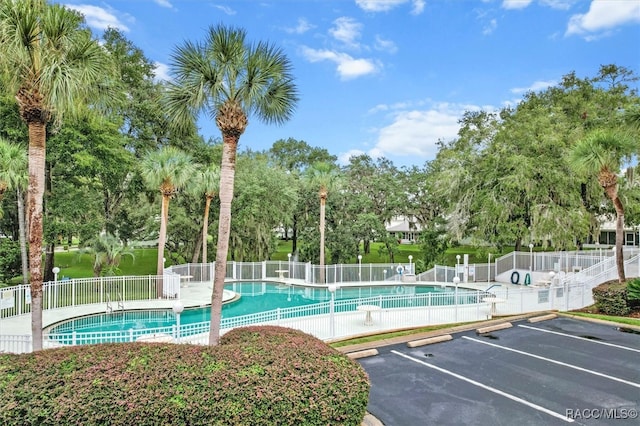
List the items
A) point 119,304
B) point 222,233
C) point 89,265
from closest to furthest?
point 222,233 < point 119,304 < point 89,265

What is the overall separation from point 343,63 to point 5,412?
20.3 m

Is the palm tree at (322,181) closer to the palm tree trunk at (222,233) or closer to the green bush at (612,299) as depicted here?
the green bush at (612,299)

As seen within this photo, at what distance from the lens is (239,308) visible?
18344 mm

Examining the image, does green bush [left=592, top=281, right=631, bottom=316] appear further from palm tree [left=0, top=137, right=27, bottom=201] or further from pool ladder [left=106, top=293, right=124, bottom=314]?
palm tree [left=0, top=137, right=27, bottom=201]

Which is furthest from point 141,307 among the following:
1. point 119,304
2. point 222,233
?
point 222,233

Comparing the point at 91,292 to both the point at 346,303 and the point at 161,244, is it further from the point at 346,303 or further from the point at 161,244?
the point at 346,303

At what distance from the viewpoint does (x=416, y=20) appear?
15.8 m

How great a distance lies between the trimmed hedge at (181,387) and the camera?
164 inches

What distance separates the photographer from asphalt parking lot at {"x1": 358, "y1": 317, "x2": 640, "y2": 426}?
231 inches

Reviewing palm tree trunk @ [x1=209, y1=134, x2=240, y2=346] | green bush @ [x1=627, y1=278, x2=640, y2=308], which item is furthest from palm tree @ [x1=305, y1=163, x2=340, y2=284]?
palm tree trunk @ [x1=209, y1=134, x2=240, y2=346]

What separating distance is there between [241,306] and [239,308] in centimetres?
42

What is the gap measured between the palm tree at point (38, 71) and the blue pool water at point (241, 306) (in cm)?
408

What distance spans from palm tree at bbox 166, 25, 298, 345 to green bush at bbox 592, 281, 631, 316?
47.0 feet

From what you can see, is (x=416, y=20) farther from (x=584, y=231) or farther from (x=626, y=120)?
(x=584, y=231)
